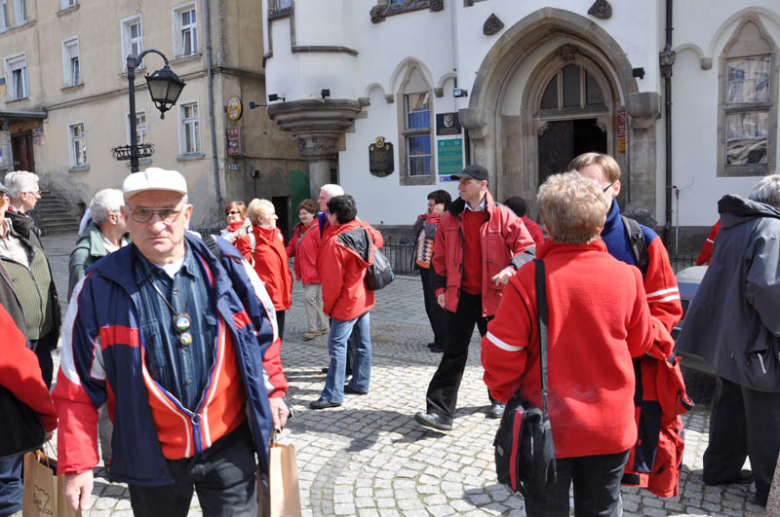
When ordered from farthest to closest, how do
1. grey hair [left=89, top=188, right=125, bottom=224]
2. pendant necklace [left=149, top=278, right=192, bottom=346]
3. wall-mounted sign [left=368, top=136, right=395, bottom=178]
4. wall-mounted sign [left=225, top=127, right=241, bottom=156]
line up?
wall-mounted sign [left=225, top=127, right=241, bottom=156] → wall-mounted sign [left=368, top=136, right=395, bottom=178] → grey hair [left=89, top=188, right=125, bottom=224] → pendant necklace [left=149, top=278, right=192, bottom=346]

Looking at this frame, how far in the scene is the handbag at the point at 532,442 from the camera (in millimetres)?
2293

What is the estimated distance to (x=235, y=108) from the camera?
1820 centimetres

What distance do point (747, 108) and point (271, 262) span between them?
902 centimetres

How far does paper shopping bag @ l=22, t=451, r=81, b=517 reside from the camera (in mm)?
2411

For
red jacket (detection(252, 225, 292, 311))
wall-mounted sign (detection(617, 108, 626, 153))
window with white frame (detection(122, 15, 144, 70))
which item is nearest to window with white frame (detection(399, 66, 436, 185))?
wall-mounted sign (detection(617, 108, 626, 153))

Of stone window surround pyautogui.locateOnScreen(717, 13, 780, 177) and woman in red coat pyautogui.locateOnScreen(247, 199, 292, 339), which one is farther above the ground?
stone window surround pyautogui.locateOnScreen(717, 13, 780, 177)

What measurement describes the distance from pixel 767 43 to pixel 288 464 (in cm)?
1154

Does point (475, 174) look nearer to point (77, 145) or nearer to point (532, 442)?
point (532, 442)

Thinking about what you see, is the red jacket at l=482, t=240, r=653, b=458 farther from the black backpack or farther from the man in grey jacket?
the man in grey jacket

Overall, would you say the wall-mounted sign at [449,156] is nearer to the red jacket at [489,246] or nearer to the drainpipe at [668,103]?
the drainpipe at [668,103]

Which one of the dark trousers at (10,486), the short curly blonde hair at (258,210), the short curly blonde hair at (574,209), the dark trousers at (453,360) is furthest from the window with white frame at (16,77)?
the short curly blonde hair at (574,209)

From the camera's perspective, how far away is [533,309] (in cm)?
238

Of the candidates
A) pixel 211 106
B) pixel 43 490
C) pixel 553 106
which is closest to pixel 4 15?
pixel 211 106

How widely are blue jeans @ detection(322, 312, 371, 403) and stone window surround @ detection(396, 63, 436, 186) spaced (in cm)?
902
